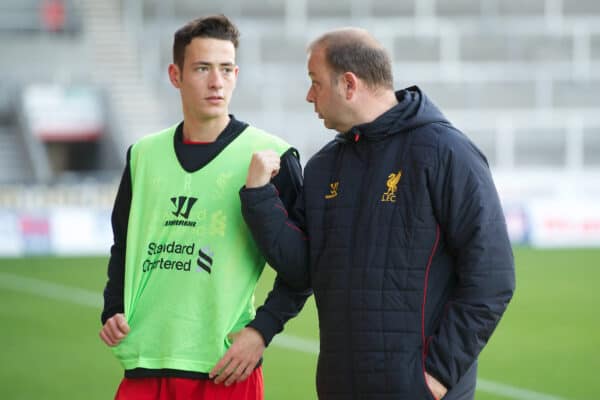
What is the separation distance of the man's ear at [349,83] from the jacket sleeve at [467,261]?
1.05 ft

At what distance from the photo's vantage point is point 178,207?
344 centimetres

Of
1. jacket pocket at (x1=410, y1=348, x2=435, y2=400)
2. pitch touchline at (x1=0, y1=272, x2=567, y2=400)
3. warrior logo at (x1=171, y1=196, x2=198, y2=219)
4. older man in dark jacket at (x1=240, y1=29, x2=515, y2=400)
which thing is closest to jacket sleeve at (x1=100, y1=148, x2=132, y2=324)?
warrior logo at (x1=171, y1=196, x2=198, y2=219)

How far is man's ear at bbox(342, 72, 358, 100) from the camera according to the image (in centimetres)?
315

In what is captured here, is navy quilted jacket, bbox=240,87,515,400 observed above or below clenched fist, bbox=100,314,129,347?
above

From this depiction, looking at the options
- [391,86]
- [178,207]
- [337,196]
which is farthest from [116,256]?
[391,86]

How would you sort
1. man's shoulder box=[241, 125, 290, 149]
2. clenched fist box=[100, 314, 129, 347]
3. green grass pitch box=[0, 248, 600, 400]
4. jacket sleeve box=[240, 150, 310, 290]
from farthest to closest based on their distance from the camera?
green grass pitch box=[0, 248, 600, 400] → man's shoulder box=[241, 125, 290, 149] → clenched fist box=[100, 314, 129, 347] → jacket sleeve box=[240, 150, 310, 290]

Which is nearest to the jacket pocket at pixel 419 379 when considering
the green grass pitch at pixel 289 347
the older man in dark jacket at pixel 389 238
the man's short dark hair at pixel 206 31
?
the older man in dark jacket at pixel 389 238

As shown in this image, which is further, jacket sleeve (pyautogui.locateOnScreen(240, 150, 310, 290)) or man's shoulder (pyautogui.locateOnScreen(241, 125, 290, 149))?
man's shoulder (pyautogui.locateOnScreen(241, 125, 290, 149))

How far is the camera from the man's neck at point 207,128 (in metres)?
3.52

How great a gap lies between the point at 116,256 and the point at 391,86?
3.55 ft

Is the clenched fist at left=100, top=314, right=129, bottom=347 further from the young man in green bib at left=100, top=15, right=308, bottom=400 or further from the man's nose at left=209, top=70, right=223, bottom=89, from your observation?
the man's nose at left=209, top=70, right=223, bottom=89

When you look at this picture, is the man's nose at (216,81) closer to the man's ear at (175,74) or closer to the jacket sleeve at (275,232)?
the man's ear at (175,74)

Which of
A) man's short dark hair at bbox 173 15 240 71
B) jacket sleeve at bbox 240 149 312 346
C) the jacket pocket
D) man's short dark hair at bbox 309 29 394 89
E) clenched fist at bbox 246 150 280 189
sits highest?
man's short dark hair at bbox 173 15 240 71

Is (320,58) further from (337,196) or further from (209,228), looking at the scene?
(209,228)
